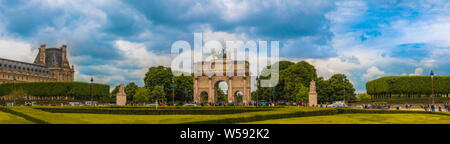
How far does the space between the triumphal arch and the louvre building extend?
2981 inches

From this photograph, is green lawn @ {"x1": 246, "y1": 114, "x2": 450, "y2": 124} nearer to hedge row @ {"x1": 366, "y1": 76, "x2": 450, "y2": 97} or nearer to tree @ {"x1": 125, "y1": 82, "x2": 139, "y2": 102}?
hedge row @ {"x1": 366, "y1": 76, "x2": 450, "y2": 97}

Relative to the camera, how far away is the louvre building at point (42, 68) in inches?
4875

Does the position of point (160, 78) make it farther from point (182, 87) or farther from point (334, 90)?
point (334, 90)

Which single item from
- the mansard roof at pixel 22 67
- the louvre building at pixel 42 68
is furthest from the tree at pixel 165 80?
the mansard roof at pixel 22 67

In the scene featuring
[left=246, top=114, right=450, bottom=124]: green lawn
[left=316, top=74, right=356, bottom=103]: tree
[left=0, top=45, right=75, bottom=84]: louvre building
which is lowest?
[left=246, top=114, right=450, bottom=124]: green lawn

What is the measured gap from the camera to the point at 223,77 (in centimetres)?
8231

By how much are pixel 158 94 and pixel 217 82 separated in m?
14.6

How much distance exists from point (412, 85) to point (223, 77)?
3991cm

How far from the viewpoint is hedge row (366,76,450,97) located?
238 feet

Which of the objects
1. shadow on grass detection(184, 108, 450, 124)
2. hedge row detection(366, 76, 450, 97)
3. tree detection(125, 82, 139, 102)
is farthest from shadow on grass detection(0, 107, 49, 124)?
hedge row detection(366, 76, 450, 97)

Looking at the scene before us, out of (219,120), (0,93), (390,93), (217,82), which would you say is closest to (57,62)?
(0,93)

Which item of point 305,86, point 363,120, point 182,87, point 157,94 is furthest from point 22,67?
Answer: point 363,120

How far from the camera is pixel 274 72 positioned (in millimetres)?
83625
